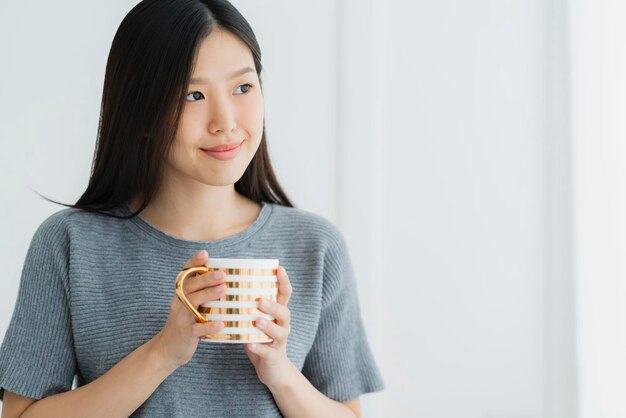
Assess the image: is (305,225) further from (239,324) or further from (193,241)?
(239,324)

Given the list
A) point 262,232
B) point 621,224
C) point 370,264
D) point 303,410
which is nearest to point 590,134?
point 621,224

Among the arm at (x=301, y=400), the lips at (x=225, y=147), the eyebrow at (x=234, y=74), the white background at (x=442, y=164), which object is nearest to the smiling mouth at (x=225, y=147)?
the lips at (x=225, y=147)

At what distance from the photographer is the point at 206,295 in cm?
103

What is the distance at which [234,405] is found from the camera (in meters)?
1.28

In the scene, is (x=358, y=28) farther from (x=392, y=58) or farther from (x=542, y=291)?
(x=542, y=291)

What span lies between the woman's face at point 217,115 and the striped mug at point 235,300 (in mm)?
231

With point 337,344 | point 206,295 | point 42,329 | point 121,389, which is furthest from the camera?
point 337,344

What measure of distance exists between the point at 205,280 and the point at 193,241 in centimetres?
33

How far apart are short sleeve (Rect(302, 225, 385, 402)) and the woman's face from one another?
11.3 inches

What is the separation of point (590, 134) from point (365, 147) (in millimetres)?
556

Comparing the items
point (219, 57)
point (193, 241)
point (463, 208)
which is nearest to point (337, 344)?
point (193, 241)

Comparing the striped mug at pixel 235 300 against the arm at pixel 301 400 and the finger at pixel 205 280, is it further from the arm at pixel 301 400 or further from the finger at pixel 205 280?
the arm at pixel 301 400

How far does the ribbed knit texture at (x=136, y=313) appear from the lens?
1265mm

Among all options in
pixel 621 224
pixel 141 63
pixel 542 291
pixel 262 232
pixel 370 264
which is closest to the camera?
pixel 141 63
